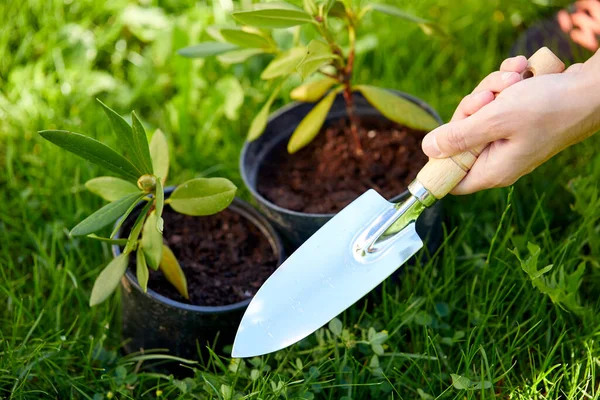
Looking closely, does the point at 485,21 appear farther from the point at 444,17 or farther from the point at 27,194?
the point at 27,194

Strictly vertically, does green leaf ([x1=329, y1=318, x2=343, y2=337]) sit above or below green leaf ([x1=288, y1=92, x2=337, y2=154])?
below

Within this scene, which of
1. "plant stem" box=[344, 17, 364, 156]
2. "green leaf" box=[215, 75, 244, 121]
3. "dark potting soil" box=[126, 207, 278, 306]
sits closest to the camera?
"dark potting soil" box=[126, 207, 278, 306]

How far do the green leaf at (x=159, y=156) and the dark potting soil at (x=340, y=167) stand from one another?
0.29 metres

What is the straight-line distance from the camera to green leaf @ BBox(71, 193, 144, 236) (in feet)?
3.89

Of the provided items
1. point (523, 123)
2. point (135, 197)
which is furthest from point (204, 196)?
point (523, 123)

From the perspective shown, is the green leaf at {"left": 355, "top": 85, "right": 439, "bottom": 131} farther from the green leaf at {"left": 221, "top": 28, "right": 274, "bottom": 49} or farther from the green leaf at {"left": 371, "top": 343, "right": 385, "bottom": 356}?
the green leaf at {"left": 371, "top": 343, "right": 385, "bottom": 356}

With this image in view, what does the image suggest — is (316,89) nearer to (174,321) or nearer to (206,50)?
(206,50)

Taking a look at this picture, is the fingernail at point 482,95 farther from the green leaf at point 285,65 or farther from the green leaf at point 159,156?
the green leaf at point 159,156

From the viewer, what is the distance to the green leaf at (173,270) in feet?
4.40

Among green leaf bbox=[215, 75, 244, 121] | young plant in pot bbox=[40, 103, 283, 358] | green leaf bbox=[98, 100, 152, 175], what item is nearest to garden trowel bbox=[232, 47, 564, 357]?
young plant in pot bbox=[40, 103, 283, 358]

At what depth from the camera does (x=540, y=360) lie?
4.35 ft

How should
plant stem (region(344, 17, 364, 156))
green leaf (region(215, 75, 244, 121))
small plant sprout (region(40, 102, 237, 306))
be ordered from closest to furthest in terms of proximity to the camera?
1. small plant sprout (region(40, 102, 237, 306))
2. plant stem (region(344, 17, 364, 156))
3. green leaf (region(215, 75, 244, 121))

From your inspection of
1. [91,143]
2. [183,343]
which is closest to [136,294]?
[183,343]

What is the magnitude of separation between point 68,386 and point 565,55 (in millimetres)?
1569
